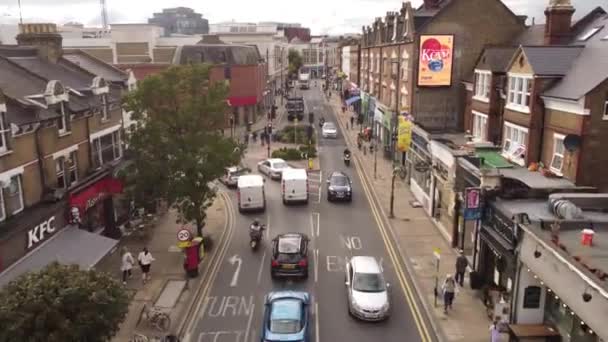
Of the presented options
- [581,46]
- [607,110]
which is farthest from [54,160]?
[581,46]

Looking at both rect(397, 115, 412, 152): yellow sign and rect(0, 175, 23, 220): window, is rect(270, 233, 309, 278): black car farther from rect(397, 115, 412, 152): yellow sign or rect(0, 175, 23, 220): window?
rect(397, 115, 412, 152): yellow sign

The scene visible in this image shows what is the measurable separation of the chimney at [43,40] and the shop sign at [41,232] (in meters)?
12.4

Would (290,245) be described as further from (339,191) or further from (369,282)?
(339,191)

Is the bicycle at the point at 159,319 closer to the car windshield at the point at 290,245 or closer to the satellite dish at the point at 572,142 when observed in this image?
the car windshield at the point at 290,245

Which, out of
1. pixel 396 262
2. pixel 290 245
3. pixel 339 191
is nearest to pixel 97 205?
pixel 290 245

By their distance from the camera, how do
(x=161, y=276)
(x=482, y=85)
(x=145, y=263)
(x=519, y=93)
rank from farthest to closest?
(x=482, y=85)
(x=519, y=93)
(x=161, y=276)
(x=145, y=263)

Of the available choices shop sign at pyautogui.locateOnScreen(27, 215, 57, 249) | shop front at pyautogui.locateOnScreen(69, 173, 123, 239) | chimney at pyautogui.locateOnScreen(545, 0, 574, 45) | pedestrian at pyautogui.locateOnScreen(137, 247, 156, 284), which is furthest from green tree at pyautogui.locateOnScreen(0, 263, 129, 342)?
chimney at pyautogui.locateOnScreen(545, 0, 574, 45)

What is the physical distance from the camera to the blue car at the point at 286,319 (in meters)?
16.9

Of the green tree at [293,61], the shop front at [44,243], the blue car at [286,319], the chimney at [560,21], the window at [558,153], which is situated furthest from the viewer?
the green tree at [293,61]

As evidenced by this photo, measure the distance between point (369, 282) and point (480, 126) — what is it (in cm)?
1724

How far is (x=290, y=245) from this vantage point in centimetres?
2392

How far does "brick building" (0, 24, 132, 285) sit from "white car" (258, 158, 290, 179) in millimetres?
14023

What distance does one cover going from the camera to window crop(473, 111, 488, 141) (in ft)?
106

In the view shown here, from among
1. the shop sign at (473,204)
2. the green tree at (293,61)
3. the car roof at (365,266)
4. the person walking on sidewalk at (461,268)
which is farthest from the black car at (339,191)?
the green tree at (293,61)
